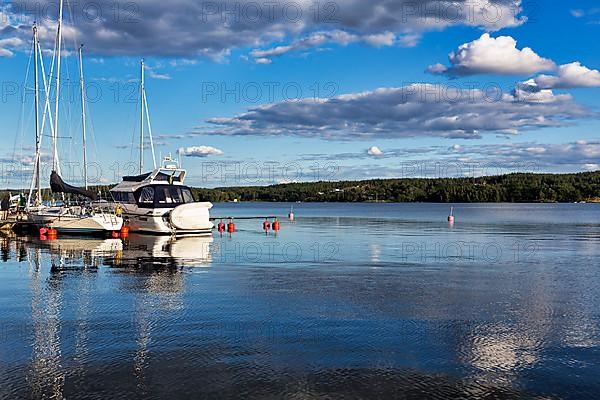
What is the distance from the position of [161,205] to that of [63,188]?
7773 millimetres

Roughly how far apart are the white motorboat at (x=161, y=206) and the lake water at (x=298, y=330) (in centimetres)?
1593

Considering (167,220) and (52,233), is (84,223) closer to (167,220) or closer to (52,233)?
(52,233)

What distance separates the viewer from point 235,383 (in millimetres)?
9320

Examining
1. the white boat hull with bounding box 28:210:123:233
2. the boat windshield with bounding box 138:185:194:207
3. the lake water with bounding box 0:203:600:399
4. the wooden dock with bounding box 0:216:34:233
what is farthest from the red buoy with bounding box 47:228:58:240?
the lake water with bounding box 0:203:600:399

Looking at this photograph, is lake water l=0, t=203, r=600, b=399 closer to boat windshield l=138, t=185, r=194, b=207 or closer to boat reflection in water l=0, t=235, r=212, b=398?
boat reflection in water l=0, t=235, r=212, b=398

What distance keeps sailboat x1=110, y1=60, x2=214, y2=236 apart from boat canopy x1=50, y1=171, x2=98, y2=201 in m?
2.08

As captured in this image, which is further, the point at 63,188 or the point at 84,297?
the point at 63,188

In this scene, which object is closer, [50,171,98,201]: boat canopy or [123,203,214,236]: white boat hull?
[123,203,214,236]: white boat hull

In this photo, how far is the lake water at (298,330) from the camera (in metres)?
9.30

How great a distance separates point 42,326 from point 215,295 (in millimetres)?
5328

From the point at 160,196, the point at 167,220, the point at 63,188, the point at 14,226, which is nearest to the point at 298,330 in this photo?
the point at 167,220

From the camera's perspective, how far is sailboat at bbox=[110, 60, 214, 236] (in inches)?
1638

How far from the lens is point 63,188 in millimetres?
44219

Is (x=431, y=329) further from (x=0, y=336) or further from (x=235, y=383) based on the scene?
(x=0, y=336)
